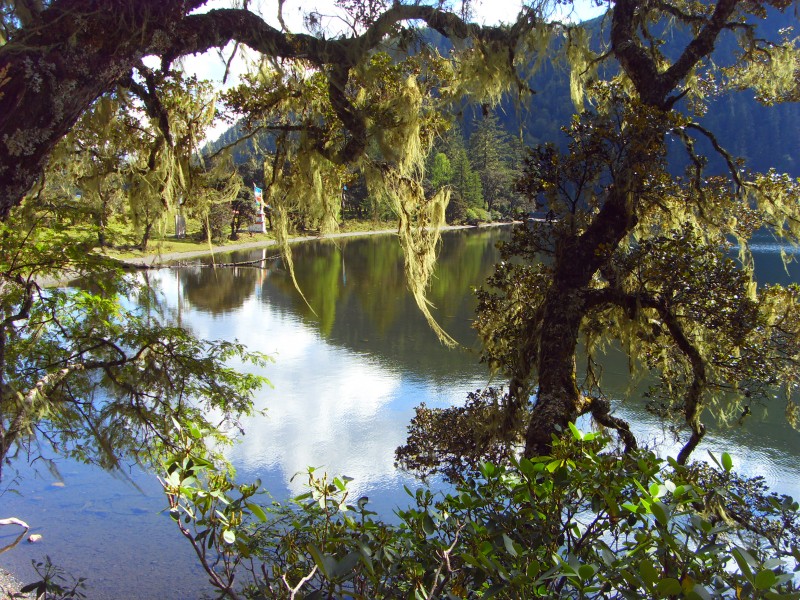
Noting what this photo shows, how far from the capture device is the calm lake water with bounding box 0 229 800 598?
17.8 ft

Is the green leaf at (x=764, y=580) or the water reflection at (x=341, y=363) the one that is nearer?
the green leaf at (x=764, y=580)

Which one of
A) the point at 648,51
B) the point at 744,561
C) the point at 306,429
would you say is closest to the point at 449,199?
the point at 648,51

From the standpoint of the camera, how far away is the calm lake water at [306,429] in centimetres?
544

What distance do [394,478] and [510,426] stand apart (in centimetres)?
325

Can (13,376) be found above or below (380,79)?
below

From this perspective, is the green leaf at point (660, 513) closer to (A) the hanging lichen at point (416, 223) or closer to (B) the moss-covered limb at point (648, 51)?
(A) the hanging lichen at point (416, 223)

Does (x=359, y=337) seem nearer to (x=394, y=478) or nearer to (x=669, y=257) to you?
(x=394, y=478)

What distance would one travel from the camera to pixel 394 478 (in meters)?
6.83

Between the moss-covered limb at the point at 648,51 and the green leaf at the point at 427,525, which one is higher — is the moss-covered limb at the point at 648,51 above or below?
above

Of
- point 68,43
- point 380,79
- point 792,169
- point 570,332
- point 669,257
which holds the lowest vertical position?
point 570,332

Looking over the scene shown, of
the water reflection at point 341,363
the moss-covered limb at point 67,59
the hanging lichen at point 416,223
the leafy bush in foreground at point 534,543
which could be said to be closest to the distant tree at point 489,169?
the water reflection at point 341,363

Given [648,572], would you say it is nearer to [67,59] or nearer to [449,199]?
[67,59]

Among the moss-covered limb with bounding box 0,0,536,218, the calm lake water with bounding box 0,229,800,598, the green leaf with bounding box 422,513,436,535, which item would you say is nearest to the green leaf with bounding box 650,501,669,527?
the green leaf with bounding box 422,513,436,535

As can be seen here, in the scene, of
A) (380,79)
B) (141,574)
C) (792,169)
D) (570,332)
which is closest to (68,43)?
(380,79)
